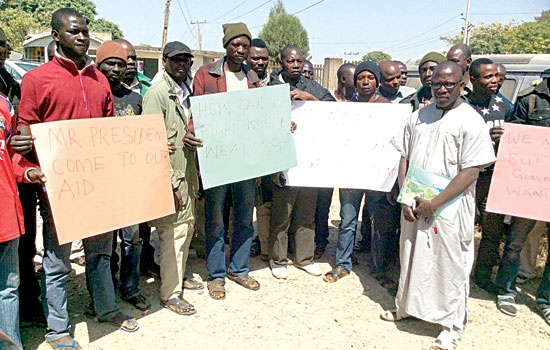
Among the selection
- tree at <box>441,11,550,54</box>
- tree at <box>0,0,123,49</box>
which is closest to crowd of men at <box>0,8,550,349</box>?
tree at <box>441,11,550,54</box>

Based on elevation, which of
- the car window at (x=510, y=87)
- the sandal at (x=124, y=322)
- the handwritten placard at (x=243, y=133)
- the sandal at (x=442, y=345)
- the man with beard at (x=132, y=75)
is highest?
the man with beard at (x=132, y=75)

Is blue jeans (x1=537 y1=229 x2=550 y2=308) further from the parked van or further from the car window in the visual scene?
the car window

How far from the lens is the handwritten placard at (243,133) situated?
354 centimetres

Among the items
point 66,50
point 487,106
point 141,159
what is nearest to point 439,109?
point 487,106

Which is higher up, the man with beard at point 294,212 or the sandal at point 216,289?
the man with beard at point 294,212

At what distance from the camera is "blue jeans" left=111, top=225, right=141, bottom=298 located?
352 cm

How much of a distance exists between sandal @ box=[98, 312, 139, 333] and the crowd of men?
1cm

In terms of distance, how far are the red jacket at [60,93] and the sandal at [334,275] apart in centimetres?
269

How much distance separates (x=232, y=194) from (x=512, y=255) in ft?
8.71

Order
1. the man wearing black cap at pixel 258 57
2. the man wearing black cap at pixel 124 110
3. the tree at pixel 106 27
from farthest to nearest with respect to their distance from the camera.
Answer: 1. the tree at pixel 106 27
2. the man wearing black cap at pixel 258 57
3. the man wearing black cap at pixel 124 110

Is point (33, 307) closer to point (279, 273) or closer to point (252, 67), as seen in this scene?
point (279, 273)

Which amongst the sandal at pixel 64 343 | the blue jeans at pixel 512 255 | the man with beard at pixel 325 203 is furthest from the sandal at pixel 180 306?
the blue jeans at pixel 512 255

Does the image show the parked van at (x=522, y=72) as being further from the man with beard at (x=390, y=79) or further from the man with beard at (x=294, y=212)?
the man with beard at (x=294, y=212)

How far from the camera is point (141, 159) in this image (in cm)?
317
